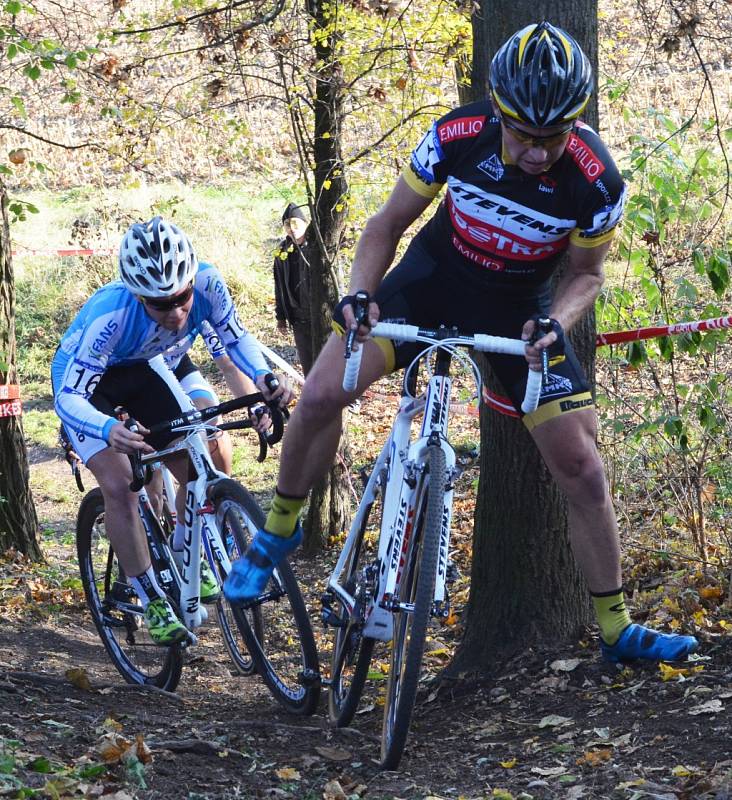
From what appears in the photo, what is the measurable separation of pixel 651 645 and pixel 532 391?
1369mm

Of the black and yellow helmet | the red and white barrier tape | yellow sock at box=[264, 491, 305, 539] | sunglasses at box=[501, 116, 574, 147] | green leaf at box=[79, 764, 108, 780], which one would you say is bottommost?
green leaf at box=[79, 764, 108, 780]

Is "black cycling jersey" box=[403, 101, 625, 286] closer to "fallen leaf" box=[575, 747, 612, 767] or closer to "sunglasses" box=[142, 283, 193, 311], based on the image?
"sunglasses" box=[142, 283, 193, 311]

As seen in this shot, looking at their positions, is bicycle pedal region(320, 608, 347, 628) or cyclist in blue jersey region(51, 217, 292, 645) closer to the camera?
bicycle pedal region(320, 608, 347, 628)

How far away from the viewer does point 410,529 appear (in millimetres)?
3930

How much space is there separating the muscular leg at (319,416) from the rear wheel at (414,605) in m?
0.47

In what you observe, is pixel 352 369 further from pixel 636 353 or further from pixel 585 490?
pixel 636 353

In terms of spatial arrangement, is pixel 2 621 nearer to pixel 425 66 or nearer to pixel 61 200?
pixel 425 66

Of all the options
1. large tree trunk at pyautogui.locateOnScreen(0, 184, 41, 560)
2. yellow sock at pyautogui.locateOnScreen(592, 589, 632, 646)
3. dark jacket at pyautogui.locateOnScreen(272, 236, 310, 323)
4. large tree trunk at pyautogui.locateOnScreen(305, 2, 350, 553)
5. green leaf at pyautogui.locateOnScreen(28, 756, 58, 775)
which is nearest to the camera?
green leaf at pyautogui.locateOnScreen(28, 756, 58, 775)

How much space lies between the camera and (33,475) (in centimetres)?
1183

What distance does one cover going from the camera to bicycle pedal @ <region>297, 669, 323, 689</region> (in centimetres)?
482

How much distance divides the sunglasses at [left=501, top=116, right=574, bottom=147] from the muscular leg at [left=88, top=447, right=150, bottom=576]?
267 cm

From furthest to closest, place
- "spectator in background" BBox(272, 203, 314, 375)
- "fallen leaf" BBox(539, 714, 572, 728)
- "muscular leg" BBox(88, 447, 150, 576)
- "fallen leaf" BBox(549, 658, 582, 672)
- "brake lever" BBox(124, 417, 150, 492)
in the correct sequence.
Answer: "spectator in background" BBox(272, 203, 314, 375) → "muscular leg" BBox(88, 447, 150, 576) → "brake lever" BBox(124, 417, 150, 492) → "fallen leaf" BBox(549, 658, 582, 672) → "fallen leaf" BBox(539, 714, 572, 728)

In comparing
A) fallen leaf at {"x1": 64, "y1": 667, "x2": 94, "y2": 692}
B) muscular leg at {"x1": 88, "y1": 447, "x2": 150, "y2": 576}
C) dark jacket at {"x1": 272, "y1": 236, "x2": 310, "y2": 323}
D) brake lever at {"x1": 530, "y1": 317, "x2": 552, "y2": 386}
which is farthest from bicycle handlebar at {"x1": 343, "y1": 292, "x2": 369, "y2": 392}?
dark jacket at {"x1": 272, "y1": 236, "x2": 310, "y2": 323}

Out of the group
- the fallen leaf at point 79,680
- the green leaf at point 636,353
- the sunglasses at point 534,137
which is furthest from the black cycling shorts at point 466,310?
the fallen leaf at point 79,680
